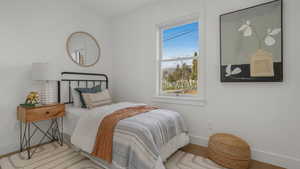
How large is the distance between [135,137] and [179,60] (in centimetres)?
180

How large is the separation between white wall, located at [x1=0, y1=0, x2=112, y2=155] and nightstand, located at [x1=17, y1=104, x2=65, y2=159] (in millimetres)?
109

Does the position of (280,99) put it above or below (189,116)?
above

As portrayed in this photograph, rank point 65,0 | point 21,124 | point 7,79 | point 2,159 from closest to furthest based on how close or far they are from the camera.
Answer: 1. point 2,159
2. point 7,79
3. point 21,124
4. point 65,0

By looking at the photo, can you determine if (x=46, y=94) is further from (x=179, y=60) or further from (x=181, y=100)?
(x=179, y=60)

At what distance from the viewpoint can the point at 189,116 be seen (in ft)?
8.23

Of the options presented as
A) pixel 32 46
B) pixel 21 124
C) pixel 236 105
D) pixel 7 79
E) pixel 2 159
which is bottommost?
pixel 2 159

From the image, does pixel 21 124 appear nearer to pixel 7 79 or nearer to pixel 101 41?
pixel 7 79

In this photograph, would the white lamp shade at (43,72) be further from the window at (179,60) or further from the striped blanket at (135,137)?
the window at (179,60)

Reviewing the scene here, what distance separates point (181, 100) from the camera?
259 cm

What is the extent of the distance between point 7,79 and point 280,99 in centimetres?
370

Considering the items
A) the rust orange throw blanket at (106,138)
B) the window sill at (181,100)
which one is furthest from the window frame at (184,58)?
the rust orange throw blanket at (106,138)

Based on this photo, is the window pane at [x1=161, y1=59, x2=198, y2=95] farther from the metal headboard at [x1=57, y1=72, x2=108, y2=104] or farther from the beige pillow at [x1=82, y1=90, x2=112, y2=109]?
the metal headboard at [x1=57, y1=72, x2=108, y2=104]

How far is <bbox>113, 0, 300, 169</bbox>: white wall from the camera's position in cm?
173

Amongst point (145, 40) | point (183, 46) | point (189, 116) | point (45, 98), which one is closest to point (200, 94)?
point (189, 116)
